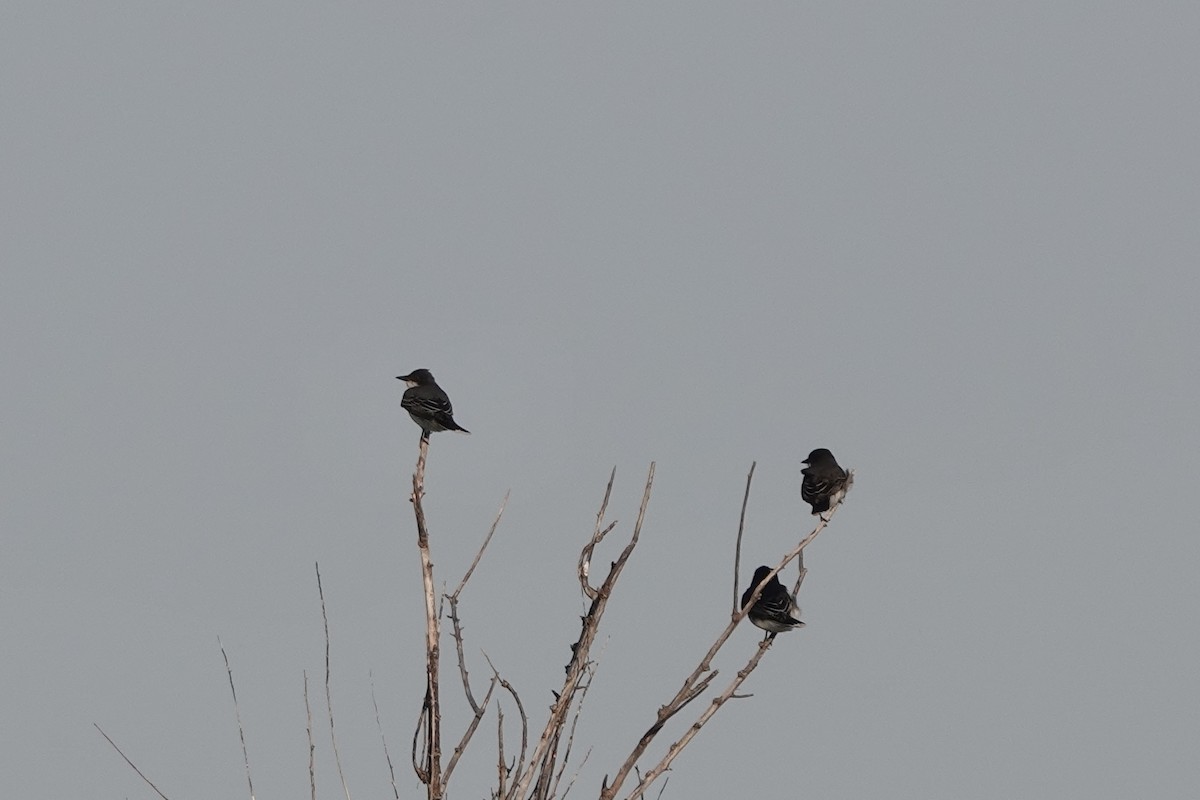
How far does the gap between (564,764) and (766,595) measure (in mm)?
9556

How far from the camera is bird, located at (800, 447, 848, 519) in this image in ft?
57.2

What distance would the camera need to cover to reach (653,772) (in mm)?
5496

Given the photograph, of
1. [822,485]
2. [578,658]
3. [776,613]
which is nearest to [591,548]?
[578,658]

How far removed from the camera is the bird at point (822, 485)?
17422mm

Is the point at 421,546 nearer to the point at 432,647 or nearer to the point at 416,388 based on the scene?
the point at 432,647

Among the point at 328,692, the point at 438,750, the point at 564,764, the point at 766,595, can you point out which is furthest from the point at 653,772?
the point at 766,595

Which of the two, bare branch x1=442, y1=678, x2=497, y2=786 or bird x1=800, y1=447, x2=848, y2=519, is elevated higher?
bird x1=800, y1=447, x2=848, y2=519

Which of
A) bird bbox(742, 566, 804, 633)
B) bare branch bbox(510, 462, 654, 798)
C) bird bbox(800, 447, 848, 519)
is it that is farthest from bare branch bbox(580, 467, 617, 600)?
bird bbox(800, 447, 848, 519)

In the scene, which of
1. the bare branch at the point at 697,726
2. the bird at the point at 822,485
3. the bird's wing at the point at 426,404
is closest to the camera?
the bare branch at the point at 697,726

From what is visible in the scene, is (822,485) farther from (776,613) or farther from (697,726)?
(697,726)

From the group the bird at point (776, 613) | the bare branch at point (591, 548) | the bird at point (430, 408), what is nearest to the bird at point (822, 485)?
the bird at point (776, 613)

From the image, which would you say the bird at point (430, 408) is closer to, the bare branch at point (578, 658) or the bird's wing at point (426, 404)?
the bird's wing at point (426, 404)

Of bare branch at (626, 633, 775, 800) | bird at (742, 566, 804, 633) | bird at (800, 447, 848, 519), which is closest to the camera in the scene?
bare branch at (626, 633, 775, 800)

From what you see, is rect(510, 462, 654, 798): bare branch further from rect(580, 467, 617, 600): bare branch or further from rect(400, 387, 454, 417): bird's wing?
rect(400, 387, 454, 417): bird's wing
